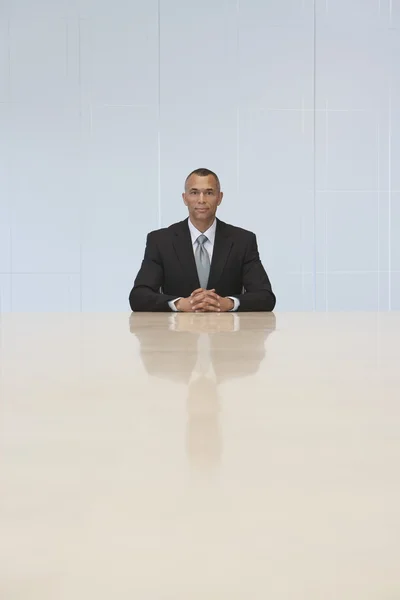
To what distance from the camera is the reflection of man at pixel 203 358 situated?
652 millimetres

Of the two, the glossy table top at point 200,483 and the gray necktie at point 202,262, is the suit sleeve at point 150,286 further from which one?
the glossy table top at point 200,483

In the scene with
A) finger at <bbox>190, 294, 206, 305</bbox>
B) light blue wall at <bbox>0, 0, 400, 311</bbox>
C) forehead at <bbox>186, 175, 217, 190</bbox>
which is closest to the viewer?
finger at <bbox>190, 294, 206, 305</bbox>

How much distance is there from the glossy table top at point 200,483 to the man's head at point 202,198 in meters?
2.77

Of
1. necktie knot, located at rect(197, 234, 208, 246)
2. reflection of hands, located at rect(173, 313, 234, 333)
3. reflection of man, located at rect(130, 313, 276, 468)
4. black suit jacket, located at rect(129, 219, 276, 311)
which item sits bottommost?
reflection of hands, located at rect(173, 313, 234, 333)

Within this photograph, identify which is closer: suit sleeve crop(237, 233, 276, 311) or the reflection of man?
the reflection of man

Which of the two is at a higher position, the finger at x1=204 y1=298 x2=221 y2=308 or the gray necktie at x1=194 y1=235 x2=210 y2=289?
the gray necktie at x1=194 y1=235 x2=210 y2=289

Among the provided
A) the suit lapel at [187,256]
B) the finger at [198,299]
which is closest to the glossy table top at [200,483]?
the finger at [198,299]

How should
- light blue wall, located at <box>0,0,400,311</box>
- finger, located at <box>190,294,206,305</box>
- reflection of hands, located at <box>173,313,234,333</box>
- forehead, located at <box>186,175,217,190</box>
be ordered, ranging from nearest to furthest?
reflection of hands, located at <box>173,313,234,333</box> < finger, located at <box>190,294,206,305</box> < forehead, located at <box>186,175,217,190</box> < light blue wall, located at <box>0,0,400,311</box>

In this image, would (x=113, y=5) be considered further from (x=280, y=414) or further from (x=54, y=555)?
(x=54, y=555)

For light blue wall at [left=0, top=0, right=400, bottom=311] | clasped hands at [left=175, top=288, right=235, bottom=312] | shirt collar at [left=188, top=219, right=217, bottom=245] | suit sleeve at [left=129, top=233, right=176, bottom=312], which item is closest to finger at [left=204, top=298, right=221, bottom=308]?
clasped hands at [left=175, top=288, right=235, bottom=312]

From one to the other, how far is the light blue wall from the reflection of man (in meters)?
3.48

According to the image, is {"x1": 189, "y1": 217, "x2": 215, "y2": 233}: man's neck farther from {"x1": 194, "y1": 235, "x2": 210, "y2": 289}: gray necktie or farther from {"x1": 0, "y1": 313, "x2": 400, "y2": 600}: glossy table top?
{"x1": 0, "y1": 313, "x2": 400, "y2": 600}: glossy table top

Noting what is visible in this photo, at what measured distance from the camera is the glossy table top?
339mm

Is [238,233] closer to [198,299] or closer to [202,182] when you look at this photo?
[202,182]
